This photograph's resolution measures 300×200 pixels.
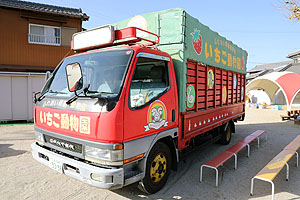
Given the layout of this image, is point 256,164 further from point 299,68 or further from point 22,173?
point 299,68

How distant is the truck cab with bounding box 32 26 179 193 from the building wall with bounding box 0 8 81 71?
27.3ft

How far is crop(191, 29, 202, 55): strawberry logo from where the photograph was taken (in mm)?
4000

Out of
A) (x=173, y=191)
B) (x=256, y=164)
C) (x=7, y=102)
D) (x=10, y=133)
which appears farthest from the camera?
(x=7, y=102)

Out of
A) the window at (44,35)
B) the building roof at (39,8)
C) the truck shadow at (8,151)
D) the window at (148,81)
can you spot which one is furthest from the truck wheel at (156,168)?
the building roof at (39,8)

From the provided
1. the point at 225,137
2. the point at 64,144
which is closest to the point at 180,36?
the point at 64,144

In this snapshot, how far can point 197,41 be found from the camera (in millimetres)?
4137

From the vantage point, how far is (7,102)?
9852 millimetres

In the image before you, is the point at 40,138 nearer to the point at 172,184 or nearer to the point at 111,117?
the point at 111,117

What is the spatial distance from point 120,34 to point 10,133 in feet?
23.3

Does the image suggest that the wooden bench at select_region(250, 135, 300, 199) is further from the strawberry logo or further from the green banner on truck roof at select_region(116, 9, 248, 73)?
the strawberry logo

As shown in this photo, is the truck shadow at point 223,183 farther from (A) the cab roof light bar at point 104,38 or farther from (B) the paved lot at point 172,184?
(A) the cab roof light bar at point 104,38

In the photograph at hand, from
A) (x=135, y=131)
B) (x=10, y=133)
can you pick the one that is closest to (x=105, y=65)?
(x=135, y=131)

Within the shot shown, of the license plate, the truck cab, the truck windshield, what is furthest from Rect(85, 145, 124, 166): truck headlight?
the truck windshield

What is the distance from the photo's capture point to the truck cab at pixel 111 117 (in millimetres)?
2527
